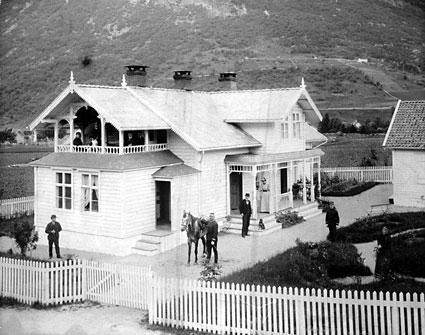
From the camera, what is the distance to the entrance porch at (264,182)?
24672 mm

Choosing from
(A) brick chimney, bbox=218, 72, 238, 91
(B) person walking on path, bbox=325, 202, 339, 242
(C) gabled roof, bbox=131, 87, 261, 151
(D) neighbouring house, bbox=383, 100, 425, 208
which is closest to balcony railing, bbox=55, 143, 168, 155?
(C) gabled roof, bbox=131, 87, 261, 151

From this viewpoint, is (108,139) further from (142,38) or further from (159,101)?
(142,38)

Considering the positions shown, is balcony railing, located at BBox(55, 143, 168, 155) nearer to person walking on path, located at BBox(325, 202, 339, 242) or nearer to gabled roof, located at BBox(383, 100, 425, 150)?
person walking on path, located at BBox(325, 202, 339, 242)

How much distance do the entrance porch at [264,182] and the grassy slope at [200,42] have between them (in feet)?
42.4

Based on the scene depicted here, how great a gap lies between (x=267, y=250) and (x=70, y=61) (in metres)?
36.3

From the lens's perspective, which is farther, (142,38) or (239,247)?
(142,38)

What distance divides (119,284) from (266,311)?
4.13 meters

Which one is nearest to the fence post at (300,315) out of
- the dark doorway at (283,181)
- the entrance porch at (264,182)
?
the entrance porch at (264,182)

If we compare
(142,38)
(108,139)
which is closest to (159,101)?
(108,139)

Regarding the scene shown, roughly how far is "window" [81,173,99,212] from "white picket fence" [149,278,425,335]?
9.23 m

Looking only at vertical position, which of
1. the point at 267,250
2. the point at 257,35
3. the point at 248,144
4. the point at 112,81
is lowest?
the point at 267,250

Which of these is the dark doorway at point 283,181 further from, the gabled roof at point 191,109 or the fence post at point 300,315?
the fence post at point 300,315

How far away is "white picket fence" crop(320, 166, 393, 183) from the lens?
39781 millimetres

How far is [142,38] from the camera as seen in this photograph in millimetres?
40344
